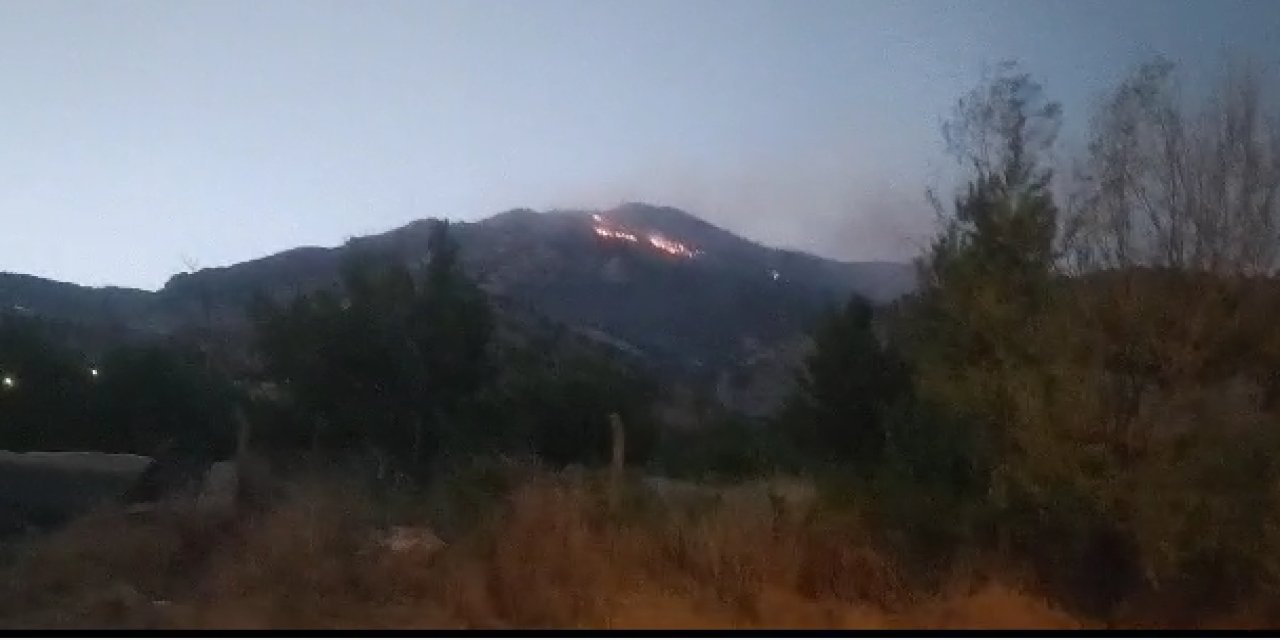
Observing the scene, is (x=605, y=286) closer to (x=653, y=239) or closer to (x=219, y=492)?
(x=653, y=239)

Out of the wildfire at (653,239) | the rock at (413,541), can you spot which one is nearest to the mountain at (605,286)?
the wildfire at (653,239)

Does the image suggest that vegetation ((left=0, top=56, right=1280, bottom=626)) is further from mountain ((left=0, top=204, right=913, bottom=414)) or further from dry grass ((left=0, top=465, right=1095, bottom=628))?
mountain ((left=0, top=204, right=913, bottom=414))

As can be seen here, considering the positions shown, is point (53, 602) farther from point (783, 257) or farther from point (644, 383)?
point (783, 257)

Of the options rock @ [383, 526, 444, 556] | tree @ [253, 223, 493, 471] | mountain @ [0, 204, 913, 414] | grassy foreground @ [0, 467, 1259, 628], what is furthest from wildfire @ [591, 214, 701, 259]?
grassy foreground @ [0, 467, 1259, 628]

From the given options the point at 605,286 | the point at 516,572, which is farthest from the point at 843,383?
the point at 605,286

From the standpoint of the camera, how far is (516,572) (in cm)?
1300

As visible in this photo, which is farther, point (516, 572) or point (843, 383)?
point (843, 383)

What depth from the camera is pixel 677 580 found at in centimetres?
1356

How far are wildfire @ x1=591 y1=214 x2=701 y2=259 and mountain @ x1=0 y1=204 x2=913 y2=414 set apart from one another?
0.19 metres

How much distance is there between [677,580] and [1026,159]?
5885mm

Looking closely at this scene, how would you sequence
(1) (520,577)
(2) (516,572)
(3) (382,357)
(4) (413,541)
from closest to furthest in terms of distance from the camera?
(1) (520,577) < (2) (516,572) < (4) (413,541) < (3) (382,357)

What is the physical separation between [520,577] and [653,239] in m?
Result: 118

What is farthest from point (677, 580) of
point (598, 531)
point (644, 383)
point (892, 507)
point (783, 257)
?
point (783, 257)

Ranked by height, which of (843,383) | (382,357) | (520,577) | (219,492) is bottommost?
(520,577)
